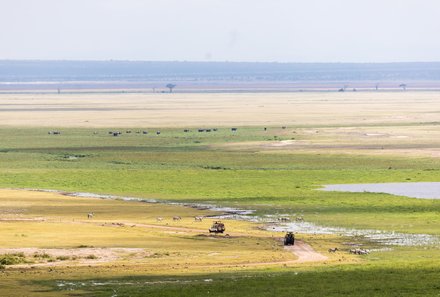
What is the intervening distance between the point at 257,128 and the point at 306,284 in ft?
353

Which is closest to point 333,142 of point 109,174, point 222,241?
point 109,174

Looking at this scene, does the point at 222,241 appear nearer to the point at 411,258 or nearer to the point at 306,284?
the point at 411,258

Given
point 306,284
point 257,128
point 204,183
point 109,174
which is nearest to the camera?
point 306,284

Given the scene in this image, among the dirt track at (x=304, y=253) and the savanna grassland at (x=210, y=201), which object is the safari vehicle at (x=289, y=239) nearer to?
the dirt track at (x=304, y=253)

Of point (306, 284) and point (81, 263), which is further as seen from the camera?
point (81, 263)

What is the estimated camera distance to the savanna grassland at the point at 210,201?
4566cm

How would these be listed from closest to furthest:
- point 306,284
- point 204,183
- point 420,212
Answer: point 306,284
point 420,212
point 204,183

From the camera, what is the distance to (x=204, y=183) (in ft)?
292

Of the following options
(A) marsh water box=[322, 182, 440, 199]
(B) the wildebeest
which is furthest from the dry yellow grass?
(A) marsh water box=[322, 182, 440, 199]

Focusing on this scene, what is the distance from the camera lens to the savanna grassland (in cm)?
4566

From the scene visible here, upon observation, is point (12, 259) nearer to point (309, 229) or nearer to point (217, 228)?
point (217, 228)

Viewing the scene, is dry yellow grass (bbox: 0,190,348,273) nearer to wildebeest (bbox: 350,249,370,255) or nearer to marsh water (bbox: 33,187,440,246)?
marsh water (bbox: 33,187,440,246)

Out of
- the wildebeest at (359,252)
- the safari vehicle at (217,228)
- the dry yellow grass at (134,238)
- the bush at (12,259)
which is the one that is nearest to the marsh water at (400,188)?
the dry yellow grass at (134,238)

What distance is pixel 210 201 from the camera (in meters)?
78.2
